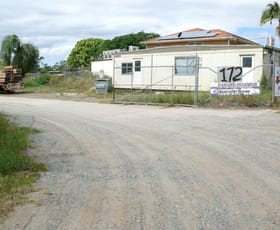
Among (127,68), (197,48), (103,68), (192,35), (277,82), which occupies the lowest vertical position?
(277,82)

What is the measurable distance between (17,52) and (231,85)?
33634mm

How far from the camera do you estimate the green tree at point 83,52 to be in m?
90.6

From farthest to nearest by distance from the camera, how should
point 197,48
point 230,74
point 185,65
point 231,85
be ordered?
point 185,65 < point 197,48 < point 230,74 < point 231,85

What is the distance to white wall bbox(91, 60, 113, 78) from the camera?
140 ft

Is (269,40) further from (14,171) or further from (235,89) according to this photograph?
(14,171)

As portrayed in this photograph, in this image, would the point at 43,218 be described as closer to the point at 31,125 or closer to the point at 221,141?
the point at 221,141

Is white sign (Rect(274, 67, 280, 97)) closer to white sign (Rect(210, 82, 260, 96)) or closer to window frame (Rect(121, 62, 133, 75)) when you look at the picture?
white sign (Rect(210, 82, 260, 96))

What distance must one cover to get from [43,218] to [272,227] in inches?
104

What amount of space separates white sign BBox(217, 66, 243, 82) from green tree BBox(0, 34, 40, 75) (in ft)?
106

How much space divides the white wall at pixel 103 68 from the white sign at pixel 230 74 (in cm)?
1918

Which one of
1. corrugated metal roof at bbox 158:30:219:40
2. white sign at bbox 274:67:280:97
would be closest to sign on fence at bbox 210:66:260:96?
white sign at bbox 274:67:280:97

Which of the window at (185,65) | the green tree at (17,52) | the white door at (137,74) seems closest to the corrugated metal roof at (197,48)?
Result: the window at (185,65)

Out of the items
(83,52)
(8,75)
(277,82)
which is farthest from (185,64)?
(83,52)

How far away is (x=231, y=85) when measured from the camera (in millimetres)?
23406
